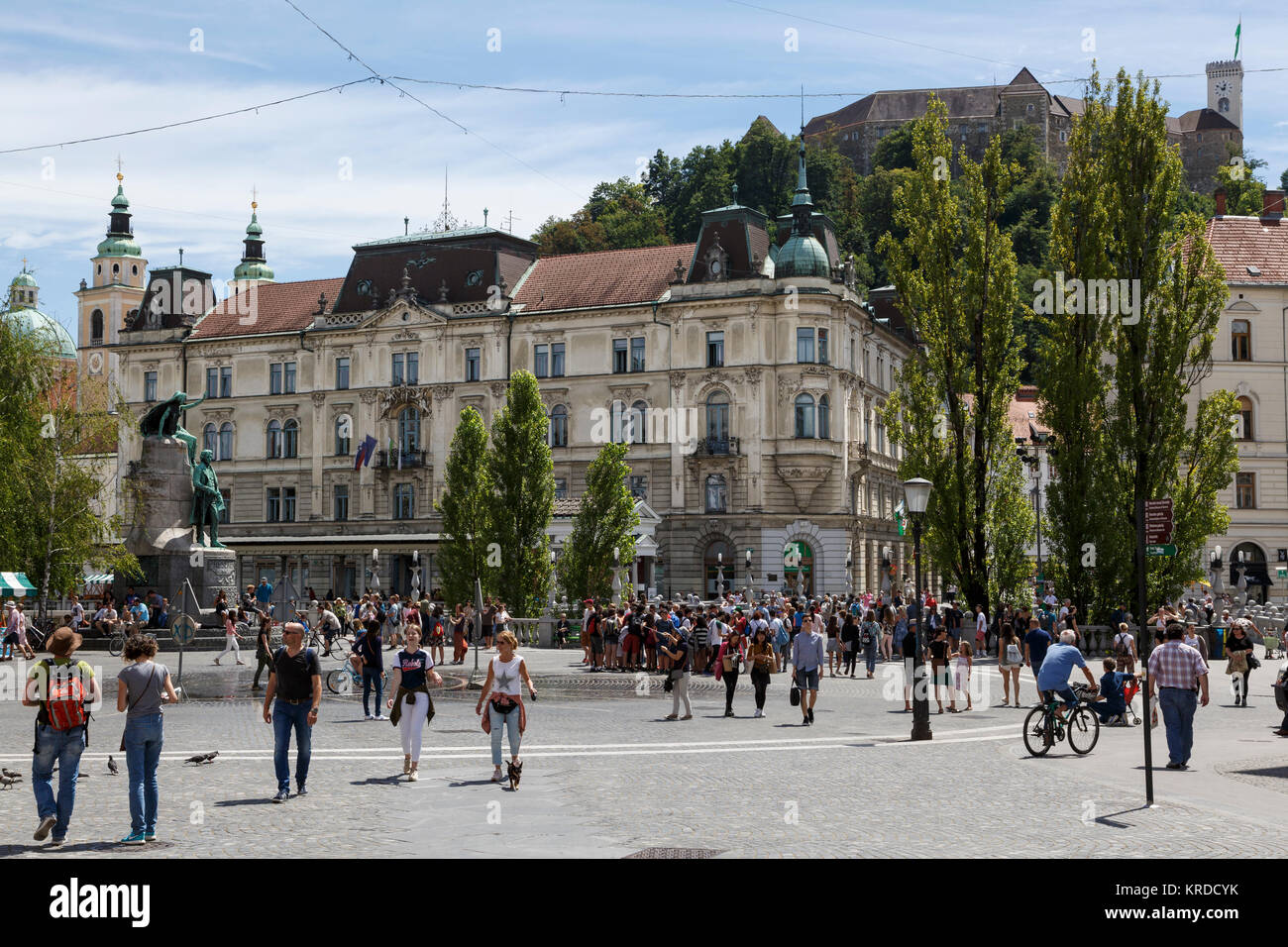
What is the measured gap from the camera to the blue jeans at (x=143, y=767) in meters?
10.6

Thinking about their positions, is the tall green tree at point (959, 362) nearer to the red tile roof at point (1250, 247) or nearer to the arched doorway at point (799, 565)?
the arched doorway at point (799, 565)

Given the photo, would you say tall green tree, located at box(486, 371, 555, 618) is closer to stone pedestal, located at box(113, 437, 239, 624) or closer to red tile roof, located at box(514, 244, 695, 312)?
stone pedestal, located at box(113, 437, 239, 624)

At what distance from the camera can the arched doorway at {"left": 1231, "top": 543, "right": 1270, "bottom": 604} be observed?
2410 inches

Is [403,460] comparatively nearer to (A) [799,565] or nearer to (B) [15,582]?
(A) [799,565]

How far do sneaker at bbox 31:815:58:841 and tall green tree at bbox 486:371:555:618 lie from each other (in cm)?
3630

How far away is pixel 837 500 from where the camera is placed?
66938 mm

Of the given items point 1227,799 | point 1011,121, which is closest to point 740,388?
point 1227,799

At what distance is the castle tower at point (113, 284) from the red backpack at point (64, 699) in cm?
12457

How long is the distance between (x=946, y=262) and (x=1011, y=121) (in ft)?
378

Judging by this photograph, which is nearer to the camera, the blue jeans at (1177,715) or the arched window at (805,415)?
the blue jeans at (1177,715)

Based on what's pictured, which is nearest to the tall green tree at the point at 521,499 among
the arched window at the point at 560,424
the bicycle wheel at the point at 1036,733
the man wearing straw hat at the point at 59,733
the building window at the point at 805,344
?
the building window at the point at 805,344

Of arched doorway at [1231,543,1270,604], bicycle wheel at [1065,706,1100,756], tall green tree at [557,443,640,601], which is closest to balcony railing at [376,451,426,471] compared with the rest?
tall green tree at [557,443,640,601]

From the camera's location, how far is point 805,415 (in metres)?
66.4

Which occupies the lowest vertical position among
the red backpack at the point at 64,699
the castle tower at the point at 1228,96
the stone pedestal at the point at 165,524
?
the red backpack at the point at 64,699
